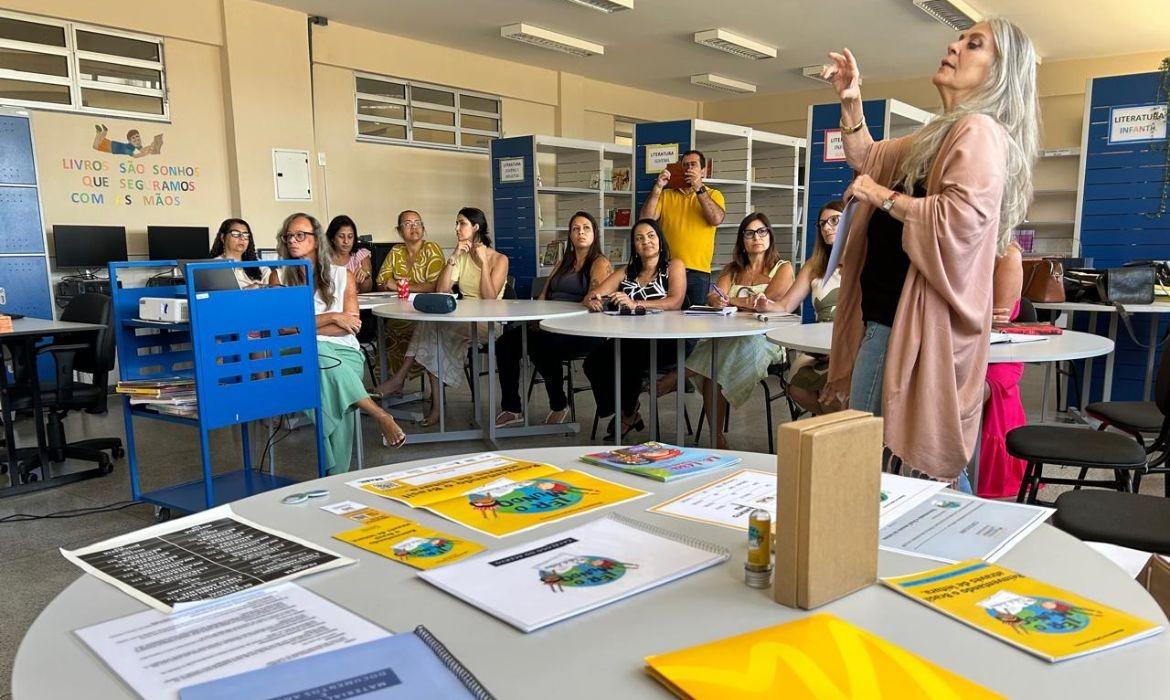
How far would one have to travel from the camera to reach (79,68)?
6027mm

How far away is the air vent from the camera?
677 cm

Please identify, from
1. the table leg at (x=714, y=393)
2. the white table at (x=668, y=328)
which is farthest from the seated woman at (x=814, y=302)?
the table leg at (x=714, y=393)

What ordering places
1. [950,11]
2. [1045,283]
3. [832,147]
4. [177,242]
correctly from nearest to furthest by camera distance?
[1045,283]
[832,147]
[177,242]
[950,11]

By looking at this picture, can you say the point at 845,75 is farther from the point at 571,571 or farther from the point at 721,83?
the point at 721,83

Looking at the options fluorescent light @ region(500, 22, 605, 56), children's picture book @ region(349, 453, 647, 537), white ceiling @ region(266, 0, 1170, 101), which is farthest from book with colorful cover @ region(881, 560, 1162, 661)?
fluorescent light @ region(500, 22, 605, 56)

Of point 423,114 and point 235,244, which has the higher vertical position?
point 423,114

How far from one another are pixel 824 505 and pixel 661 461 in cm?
57

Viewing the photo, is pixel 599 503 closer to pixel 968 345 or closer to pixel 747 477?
pixel 747 477

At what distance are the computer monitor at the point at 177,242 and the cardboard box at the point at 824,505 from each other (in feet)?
21.7

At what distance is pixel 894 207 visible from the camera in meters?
1.59

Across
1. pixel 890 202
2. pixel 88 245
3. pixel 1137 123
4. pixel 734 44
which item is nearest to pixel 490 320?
pixel 890 202

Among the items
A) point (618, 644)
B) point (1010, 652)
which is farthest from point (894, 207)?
point (618, 644)

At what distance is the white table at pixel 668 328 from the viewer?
3119mm

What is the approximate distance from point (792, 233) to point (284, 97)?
5374 millimetres
